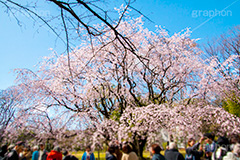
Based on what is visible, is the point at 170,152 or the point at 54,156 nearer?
the point at 170,152

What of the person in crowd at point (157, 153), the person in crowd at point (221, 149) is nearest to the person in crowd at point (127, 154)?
the person in crowd at point (157, 153)

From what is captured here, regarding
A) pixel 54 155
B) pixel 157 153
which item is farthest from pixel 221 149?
pixel 54 155

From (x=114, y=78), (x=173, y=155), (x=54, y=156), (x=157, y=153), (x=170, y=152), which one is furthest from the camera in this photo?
(x=114, y=78)

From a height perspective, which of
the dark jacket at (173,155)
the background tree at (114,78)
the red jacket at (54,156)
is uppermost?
the background tree at (114,78)

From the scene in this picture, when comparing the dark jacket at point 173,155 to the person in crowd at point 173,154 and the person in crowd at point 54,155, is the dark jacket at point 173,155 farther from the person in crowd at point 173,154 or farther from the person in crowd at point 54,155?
the person in crowd at point 54,155

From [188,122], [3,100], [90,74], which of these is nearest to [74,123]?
[90,74]

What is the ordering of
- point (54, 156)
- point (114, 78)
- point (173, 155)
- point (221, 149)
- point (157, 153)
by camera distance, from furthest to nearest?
1. point (114, 78)
2. point (54, 156)
3. point (221, 149)
4. point (173, 155)
5. point (157, 153)

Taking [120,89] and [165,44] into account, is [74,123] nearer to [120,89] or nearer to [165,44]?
[120,89]

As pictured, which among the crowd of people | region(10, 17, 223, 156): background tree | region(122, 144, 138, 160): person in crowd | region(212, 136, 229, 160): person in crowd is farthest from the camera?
region(10, 17, 223, 156): background tree

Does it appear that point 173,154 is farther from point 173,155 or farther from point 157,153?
point 157,153

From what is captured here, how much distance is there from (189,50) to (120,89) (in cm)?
447

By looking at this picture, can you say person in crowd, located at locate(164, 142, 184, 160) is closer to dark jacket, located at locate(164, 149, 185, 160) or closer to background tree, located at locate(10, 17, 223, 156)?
Answer: dark jacket, located at locate(164, 149, 185, 160)

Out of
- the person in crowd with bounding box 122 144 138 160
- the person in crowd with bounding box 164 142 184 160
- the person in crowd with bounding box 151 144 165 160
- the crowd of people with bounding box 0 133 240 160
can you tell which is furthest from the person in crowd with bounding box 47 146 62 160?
the person in crowd with bounding box 164 142 184 160

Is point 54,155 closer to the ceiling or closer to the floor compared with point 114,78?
closer to the floor
